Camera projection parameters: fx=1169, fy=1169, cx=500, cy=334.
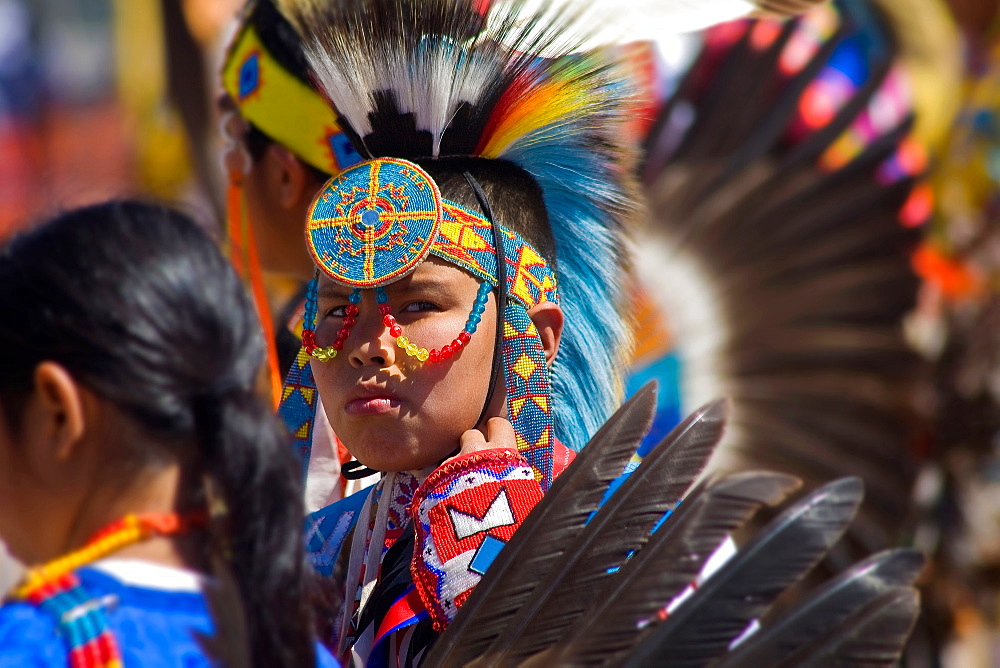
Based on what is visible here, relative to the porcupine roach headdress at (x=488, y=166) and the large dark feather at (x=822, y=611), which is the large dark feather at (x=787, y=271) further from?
the large dark feather at (x=822, y=611)

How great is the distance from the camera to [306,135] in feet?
7.39

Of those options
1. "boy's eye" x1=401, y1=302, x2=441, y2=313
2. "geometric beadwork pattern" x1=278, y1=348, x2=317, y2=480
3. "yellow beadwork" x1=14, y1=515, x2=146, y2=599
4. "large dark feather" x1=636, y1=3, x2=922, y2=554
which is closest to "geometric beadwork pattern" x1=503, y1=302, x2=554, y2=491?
"boy's eye" x1=401, y1=302, x2=441, y2=313

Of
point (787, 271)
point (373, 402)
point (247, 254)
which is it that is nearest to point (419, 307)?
point (373, 402)

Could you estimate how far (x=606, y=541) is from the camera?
1333 mm

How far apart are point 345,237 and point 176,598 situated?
71 centimetres

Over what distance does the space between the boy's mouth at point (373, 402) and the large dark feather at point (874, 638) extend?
24.7 inches

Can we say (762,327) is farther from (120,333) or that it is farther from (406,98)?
Result: (120,333)

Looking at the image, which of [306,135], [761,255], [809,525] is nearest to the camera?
[809,525]

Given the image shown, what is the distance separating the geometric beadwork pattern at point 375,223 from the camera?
5.13 feet

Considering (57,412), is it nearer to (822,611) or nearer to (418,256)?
(418,256)

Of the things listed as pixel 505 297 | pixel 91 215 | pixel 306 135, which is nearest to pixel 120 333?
pixel 91 215

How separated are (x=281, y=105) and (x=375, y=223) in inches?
33.5

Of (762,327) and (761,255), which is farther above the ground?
(761,255)

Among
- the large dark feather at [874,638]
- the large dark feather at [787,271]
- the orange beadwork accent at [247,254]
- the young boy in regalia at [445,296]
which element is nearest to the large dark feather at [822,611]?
the large dark feather at [874,638]
